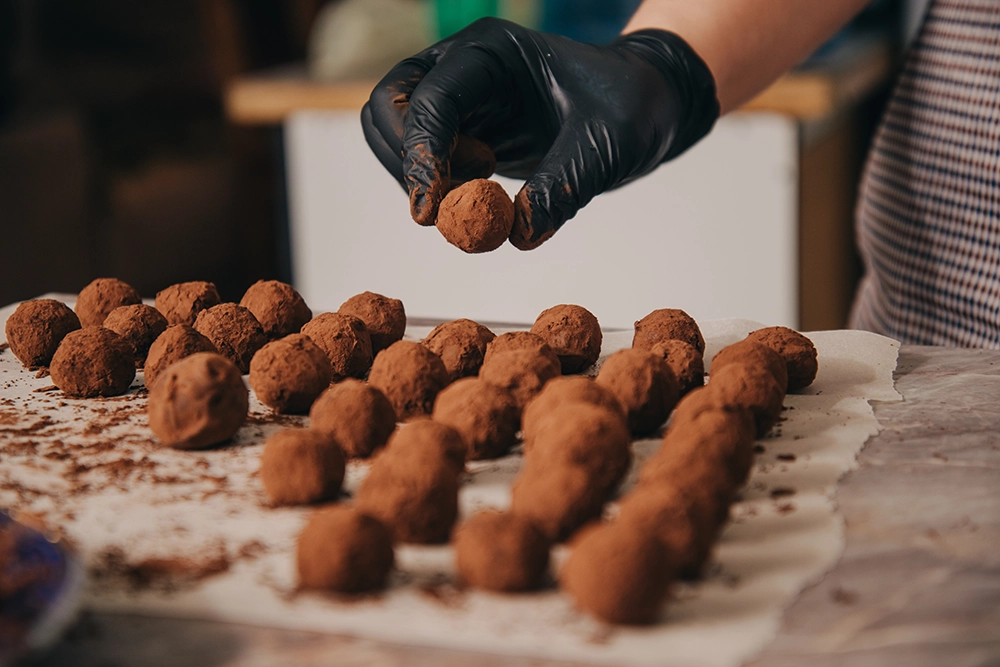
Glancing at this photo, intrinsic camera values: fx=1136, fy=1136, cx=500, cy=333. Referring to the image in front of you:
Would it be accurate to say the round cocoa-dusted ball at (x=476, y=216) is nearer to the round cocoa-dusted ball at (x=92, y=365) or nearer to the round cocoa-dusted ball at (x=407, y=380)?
the round cocoa-dusted ball at (x=407, y=380)

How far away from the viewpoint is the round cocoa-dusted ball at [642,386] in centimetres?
121

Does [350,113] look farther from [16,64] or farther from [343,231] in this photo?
[16,64]

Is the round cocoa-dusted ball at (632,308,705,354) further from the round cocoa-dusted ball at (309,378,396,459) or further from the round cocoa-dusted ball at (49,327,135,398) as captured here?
the round cocoa-dusted ball at (49,327,135,398)

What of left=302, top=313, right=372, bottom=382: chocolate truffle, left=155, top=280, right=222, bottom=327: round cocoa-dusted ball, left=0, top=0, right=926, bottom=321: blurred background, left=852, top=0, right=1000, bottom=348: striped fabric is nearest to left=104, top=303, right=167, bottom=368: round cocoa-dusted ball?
left=155, top=280, right=222, bottom=327: round cocoa-dusted ball

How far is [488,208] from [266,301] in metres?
0.38

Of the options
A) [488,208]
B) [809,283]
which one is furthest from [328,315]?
[809,283]

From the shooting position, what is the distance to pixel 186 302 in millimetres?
1570

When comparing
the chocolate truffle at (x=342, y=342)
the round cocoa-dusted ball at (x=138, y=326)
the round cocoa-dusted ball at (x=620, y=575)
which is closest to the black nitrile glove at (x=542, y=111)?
the chocolate truffle at (x=342, y=342)

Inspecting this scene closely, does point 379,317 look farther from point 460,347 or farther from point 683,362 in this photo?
point 683,362

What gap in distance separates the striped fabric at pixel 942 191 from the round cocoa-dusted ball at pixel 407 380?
2.91 ft

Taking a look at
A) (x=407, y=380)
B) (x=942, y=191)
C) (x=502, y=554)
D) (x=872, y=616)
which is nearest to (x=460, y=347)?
(x=407, y=380)

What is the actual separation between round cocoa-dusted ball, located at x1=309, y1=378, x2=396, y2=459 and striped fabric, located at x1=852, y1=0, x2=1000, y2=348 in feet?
3.20

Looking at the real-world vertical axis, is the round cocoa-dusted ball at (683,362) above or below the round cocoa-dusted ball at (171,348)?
below

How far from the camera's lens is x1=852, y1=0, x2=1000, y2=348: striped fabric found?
1.71 m
